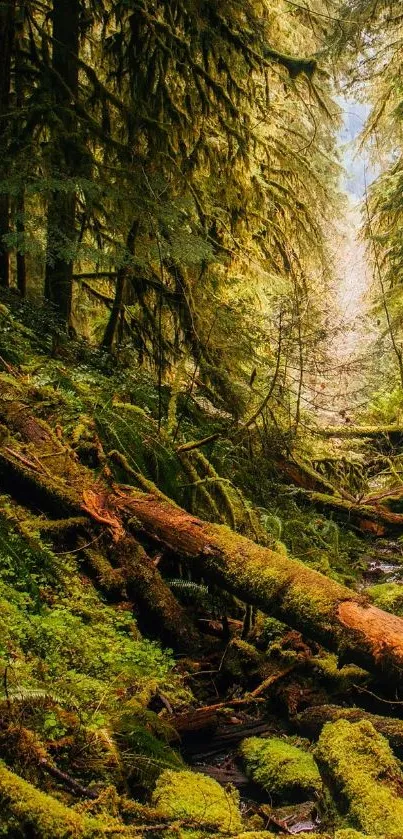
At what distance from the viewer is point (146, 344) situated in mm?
7797

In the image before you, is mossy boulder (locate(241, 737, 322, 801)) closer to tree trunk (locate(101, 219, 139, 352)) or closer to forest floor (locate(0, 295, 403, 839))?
forest floor (locate(0, 295, 403, 839))

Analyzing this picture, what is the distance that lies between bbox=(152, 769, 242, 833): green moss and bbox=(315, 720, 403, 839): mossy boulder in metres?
0.46

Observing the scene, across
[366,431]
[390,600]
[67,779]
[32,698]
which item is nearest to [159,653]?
[32,698]

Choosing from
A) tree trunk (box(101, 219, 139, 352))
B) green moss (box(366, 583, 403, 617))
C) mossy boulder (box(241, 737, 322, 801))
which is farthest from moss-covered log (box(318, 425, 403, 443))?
mossy boulder (box(241, 737, 322, 801))

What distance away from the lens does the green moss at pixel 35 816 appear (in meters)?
1.48

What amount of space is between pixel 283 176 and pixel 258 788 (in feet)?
25.5

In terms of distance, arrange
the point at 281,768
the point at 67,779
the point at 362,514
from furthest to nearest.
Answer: the point at 362,514
the point at 281,768
the point at 67,779

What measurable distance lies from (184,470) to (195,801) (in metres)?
3.18

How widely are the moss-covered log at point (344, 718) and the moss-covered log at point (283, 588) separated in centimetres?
25

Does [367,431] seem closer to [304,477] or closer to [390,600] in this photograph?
[304,477]

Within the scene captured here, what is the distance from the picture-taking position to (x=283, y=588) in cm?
336

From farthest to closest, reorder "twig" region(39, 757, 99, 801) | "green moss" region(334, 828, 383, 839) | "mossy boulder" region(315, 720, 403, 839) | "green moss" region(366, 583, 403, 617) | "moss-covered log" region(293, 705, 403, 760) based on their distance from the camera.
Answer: "green moss" region(366, 583, 403, 617)
"moss-covered log" region(293, 705, 403, 760)
"mossy boulder" region(315, 720, 403, 839)
"green moss" region(334, 828, 383, 839)
"twig" region(39, 757, 99, 801)

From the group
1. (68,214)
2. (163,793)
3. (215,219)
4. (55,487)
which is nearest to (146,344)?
(215,219)

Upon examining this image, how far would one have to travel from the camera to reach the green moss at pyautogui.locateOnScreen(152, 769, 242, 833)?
1928 mm
